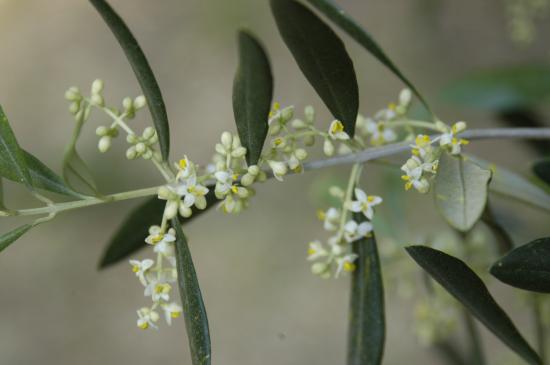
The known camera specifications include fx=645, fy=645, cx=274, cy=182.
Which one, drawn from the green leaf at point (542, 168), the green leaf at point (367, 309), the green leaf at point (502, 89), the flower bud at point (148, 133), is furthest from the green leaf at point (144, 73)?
the green leaf at point (502, 89)

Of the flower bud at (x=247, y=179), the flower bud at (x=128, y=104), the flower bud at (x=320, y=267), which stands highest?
the flower bud at (x=128, y=104)

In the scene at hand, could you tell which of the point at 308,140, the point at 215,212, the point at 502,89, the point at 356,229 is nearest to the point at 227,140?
Result: the point at 308,140

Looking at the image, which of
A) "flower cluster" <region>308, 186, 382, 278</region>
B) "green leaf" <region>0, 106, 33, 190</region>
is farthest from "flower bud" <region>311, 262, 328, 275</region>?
"green leaf" <region>0, 106, 33, 190</region>

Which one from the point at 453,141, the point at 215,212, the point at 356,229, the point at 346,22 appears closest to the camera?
the point at 346,22

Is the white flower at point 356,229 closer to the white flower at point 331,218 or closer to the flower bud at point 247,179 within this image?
the white flower at point 331,218

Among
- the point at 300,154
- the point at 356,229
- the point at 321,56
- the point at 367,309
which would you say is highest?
the point at 321,56

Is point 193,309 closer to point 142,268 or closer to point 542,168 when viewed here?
point 142,268

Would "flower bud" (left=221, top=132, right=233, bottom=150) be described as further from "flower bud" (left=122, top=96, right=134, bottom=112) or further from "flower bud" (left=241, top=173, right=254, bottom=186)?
"flower bud" (left=122, top=96, right=134, bottom=112)
